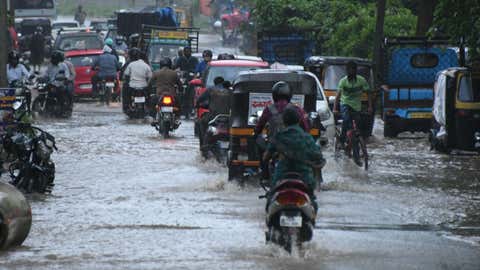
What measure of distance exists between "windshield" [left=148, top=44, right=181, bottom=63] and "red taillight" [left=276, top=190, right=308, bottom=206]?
27.8 meters

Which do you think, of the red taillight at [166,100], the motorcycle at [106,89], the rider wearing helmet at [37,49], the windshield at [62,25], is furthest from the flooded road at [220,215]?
the windshield at [62,25]

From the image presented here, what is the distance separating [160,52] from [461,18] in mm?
19315

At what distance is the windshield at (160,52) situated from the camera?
38934 mm

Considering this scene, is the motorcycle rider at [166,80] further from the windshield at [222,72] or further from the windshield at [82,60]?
the windshield at [82,60]

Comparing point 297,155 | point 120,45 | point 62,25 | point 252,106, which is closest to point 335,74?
point 252,106

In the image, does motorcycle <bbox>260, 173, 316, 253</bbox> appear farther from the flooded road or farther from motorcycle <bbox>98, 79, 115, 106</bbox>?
motorcycle <bbox>98, 79, 115, 106</bbox>

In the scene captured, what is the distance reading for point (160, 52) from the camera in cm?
3912

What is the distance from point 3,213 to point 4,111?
22.7 ft

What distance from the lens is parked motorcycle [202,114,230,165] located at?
65.7 ft

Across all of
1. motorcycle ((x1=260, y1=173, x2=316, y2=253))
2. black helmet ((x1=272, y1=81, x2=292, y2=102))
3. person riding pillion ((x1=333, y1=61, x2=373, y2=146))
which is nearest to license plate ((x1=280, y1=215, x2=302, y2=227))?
motorcycle ((x1=260, y1=173, x2=316, y2=253))

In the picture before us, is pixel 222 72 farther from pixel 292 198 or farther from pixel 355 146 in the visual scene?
pixel 292 198

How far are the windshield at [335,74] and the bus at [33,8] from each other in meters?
41.9

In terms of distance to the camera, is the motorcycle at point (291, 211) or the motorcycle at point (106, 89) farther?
the motorcycle at point (106, 89)

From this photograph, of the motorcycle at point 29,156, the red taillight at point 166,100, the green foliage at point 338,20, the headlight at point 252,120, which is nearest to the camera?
the motorcycle at point 29,156
